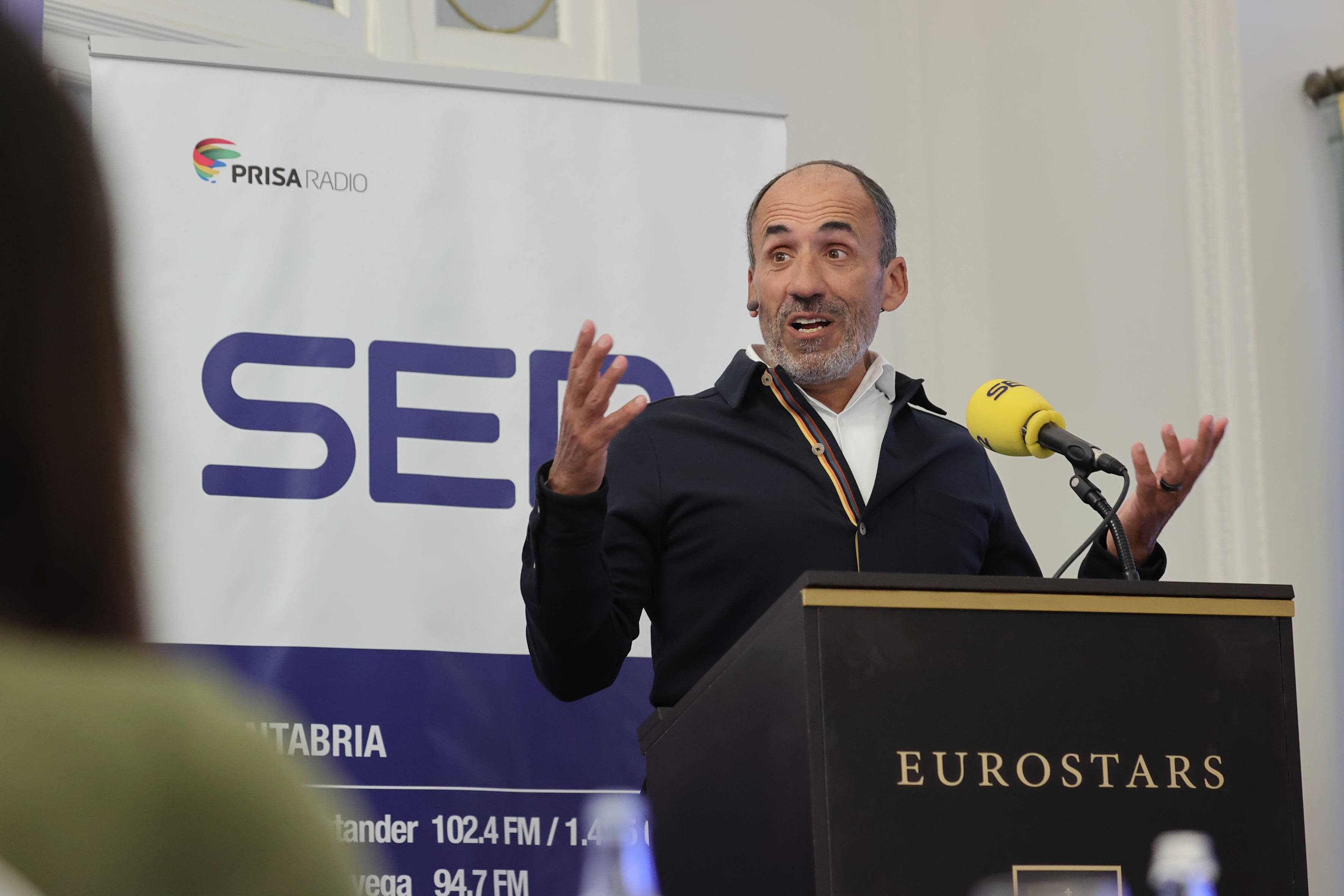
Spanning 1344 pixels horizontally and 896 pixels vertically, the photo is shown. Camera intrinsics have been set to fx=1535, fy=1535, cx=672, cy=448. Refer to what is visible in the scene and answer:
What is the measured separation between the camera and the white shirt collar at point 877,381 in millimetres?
2279

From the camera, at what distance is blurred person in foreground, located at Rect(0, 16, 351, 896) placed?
463 mm

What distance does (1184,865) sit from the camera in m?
1.32

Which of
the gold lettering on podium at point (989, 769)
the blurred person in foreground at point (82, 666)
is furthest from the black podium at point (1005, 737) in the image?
the blurred person in foreground at point (82, 666)

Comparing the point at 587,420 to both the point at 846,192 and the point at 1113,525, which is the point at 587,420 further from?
the point at 846,192

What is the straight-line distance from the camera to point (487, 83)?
2936 millimetres

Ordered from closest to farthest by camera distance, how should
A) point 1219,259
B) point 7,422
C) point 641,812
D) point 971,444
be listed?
1. point 7,422
2. point 971,444
3. point 641,812
4. point 1219,259

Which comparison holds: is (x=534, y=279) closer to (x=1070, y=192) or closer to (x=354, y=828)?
(x=354, y=828)

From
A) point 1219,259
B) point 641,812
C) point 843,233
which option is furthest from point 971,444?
point 1219,259

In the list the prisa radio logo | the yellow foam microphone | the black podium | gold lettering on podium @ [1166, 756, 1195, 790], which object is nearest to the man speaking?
the yellow foam microphone

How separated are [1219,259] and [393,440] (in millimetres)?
2121

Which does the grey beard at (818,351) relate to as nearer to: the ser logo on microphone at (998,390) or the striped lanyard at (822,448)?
the striped lanyard at (822,448)

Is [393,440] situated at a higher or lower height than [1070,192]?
lower

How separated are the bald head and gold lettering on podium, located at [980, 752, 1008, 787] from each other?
118 cm

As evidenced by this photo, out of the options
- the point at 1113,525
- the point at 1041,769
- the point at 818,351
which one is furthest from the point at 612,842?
the point at 1041,769
